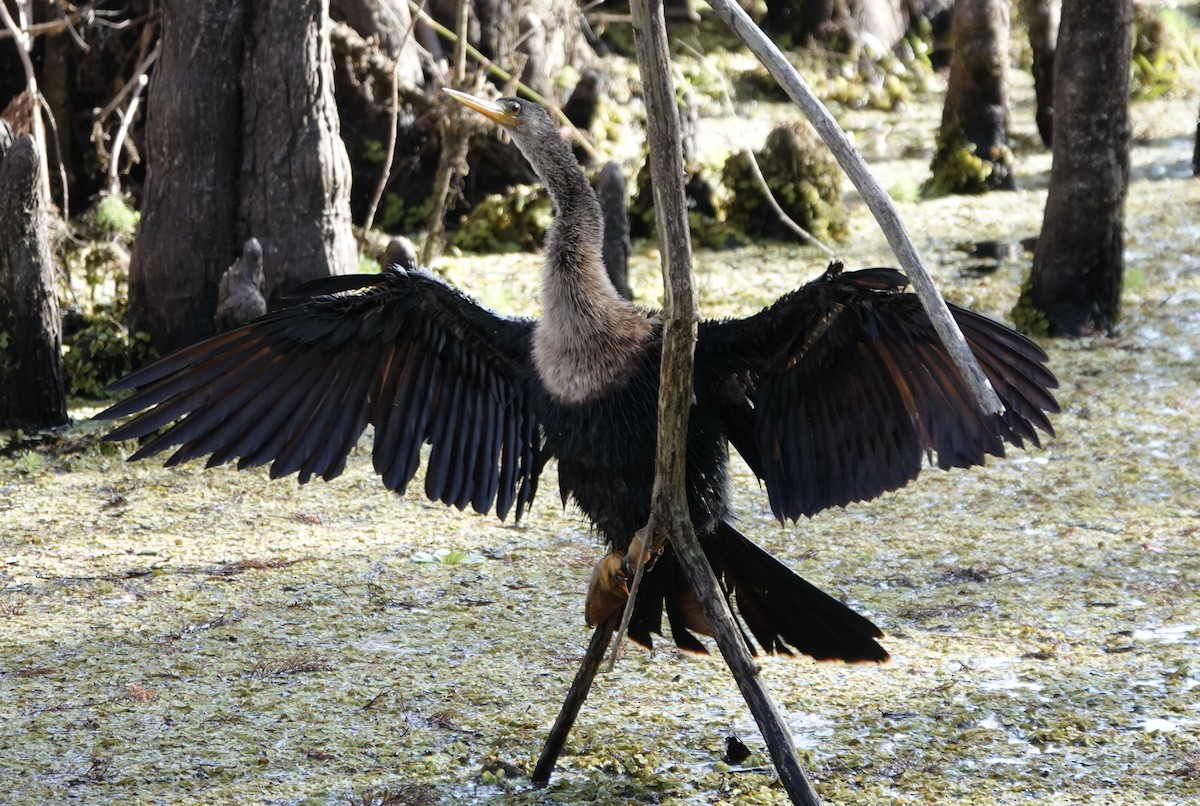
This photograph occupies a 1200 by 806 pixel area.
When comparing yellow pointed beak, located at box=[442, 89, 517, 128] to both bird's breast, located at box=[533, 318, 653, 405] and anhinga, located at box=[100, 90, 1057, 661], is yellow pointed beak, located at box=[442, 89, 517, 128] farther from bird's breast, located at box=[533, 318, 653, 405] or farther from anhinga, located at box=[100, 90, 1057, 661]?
bird's breast, located at box=[533, 318, 653, 405]

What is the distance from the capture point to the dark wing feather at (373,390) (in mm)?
3107

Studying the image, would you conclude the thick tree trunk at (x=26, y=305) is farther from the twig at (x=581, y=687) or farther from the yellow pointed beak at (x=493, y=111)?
the twig at (x=581, y=687)

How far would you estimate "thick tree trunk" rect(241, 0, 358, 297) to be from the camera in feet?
18.6

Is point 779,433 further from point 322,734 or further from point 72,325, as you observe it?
point 72,325

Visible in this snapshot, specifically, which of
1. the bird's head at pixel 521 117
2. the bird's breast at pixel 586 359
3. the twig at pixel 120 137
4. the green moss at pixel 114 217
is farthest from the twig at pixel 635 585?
the twig at pixel 120 137

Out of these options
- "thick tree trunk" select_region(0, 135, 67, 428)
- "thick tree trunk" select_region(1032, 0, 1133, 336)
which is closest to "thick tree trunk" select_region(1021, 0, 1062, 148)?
"thick tree trunk" select_region(1032, 0, 1133, 336)

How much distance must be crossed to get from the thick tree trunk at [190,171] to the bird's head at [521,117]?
2875mm

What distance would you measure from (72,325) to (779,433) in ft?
14.2

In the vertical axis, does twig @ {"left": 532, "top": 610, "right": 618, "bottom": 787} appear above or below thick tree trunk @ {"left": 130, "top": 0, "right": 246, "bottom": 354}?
below

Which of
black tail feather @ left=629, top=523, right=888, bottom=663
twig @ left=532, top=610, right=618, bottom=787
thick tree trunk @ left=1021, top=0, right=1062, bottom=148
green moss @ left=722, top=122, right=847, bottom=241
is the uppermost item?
thick tree trunk @ left=1021, top=0, right=1062, bottom=148

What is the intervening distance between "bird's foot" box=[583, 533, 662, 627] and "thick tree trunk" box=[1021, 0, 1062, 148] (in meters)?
6.63

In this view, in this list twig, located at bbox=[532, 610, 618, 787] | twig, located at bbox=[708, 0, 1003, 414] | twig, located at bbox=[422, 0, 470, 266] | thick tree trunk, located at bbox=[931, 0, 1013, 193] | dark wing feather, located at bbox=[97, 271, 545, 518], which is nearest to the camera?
twig, located at bbox=[708, 0, 1003, 414]

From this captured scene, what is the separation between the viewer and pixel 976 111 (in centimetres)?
865

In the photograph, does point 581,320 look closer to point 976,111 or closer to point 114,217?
point 114,217
